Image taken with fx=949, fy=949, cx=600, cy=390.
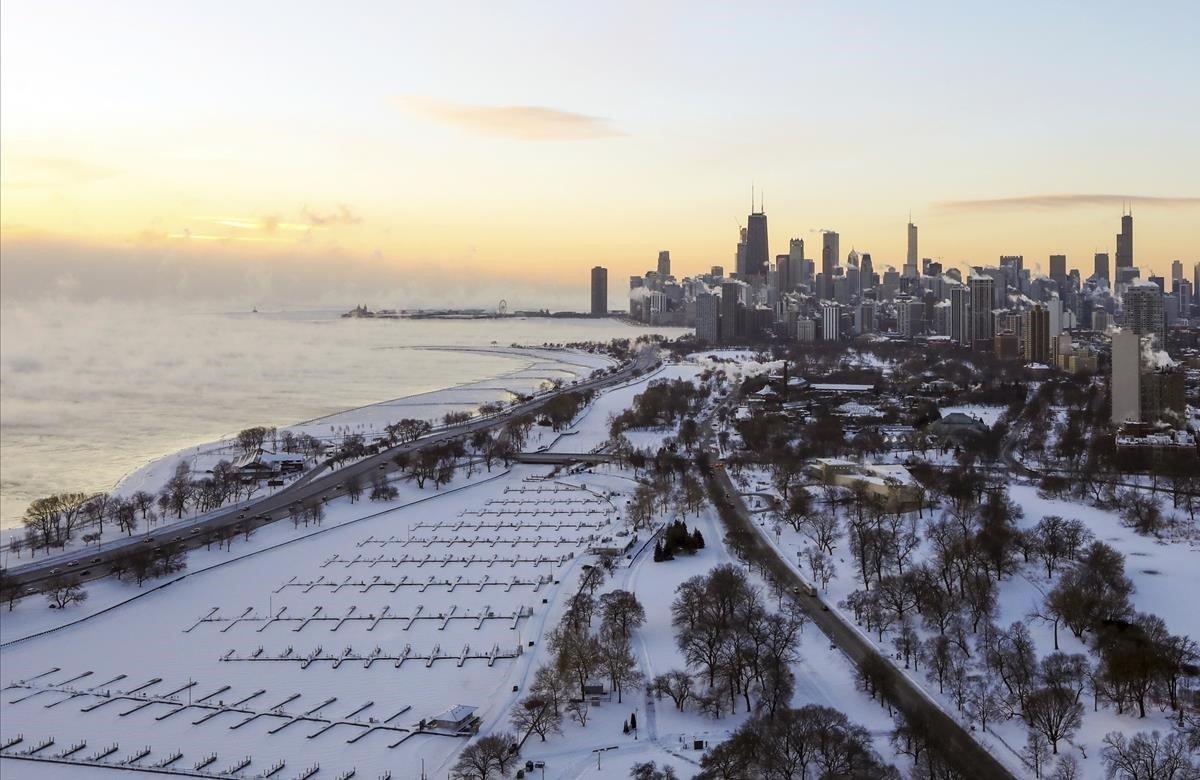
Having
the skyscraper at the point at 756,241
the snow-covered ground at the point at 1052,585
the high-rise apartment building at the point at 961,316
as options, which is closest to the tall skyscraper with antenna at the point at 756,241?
the skyscraper at the point at 756,241

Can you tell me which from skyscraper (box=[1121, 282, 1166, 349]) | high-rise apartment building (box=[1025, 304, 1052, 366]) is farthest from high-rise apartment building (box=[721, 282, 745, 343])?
skyscraper (box=[1121, 282, 1166, 349])

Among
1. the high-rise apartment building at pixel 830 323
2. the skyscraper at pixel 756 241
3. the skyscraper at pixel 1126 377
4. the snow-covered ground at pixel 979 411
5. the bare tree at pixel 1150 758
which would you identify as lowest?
the bare tree at pixel 1150 758

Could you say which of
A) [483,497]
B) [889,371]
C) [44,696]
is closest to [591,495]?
[483,497]

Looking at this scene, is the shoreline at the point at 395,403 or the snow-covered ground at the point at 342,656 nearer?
the snow-covered ground at the point at 342,656

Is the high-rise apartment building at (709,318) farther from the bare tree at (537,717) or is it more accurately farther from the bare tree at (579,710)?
the bare tree at (537,717)

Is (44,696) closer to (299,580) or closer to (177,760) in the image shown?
(177,760)

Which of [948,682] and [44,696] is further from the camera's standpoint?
[44,696]

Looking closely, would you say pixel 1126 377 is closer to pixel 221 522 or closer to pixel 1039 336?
pixel 1039 336

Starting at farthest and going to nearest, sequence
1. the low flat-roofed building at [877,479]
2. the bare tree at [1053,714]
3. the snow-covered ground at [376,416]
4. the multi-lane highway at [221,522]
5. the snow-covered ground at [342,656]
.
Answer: the snow-covered ground at [376,416], the low flat-roofed building at [877,479], the multi-lane highway at [221,522], the snow-covered ground at [342,656], the bare tree at [1053,714]
